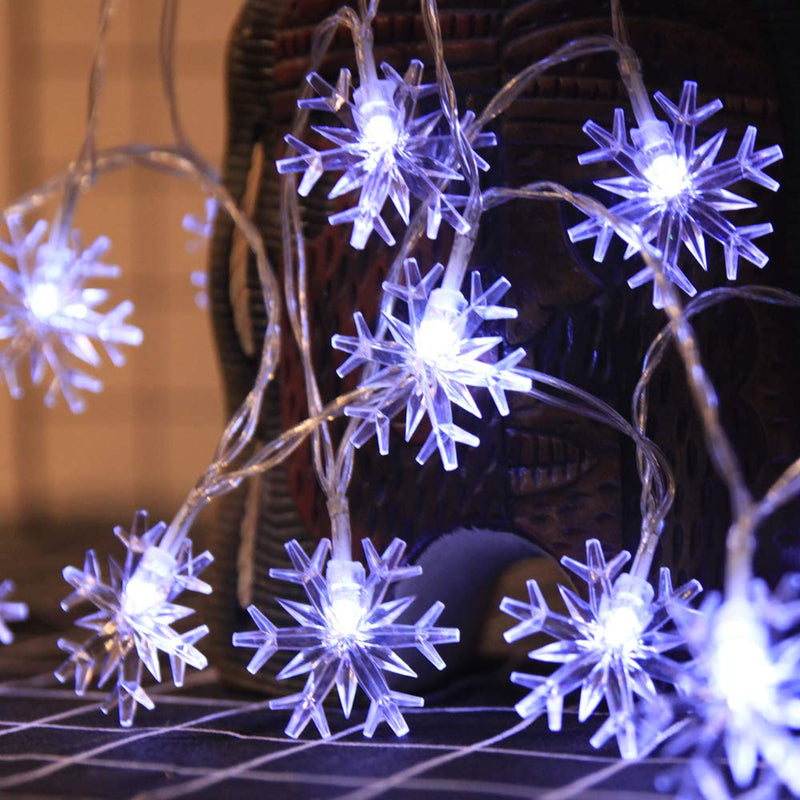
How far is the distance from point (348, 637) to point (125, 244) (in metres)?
0.92

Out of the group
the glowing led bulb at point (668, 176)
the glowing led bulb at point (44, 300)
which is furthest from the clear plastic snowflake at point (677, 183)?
the glowing led bulb at point (44, 300)

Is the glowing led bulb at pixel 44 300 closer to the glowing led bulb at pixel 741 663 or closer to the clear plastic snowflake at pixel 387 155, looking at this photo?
the clear plastic snowflake at pixel 387 155

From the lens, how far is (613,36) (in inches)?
17.5

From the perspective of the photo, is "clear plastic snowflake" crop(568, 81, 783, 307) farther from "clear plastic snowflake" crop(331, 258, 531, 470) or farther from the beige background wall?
the beige background wall

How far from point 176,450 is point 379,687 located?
0.89 m

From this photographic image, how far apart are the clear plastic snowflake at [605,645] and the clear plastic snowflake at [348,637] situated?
4 cm

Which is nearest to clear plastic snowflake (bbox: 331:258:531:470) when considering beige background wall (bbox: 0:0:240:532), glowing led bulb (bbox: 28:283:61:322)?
glowing led bulb (bbox: 28:283:61:322)

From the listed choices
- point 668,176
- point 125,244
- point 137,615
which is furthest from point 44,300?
point 125,244

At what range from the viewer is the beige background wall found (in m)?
1.26

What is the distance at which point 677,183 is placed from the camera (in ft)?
1.33

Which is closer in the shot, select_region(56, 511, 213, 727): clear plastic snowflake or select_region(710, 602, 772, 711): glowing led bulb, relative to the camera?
select_region(710, 602, 772, 711): glowing led bulb

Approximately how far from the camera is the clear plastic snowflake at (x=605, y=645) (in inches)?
15.3

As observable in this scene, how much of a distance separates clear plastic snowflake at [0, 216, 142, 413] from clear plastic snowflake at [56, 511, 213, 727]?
0.07 m

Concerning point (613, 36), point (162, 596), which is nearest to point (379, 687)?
point (162, 596)
